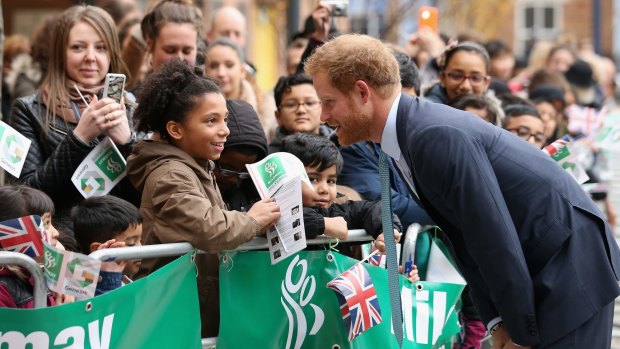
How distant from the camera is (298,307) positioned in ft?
17.1

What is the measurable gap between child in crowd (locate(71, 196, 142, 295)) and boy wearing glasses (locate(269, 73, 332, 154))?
170cm

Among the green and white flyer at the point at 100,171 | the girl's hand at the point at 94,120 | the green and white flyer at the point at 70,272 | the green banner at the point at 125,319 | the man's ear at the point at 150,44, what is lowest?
the green banner at the point at 125,319

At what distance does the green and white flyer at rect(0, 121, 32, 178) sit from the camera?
4.91m

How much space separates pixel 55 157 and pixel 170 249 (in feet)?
3.61

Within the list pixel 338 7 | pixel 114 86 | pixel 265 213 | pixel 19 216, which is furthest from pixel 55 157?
pixel 338 7

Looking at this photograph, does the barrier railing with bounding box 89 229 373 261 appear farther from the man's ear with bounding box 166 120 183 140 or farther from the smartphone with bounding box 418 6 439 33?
the smartphone with bounding box 418 6 439 33

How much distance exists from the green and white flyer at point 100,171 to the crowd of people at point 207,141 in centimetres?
8

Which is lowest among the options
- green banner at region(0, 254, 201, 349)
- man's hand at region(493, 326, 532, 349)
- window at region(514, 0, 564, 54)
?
man's hand at region(493, 326, 532, 349)

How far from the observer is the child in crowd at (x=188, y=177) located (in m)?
4.78

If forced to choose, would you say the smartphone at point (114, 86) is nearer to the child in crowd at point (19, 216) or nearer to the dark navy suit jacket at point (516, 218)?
the child in crowd at point (19, 216)

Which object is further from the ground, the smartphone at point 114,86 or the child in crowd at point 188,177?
the smartphone at point 114,86

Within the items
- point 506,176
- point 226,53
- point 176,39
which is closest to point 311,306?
point 506,176

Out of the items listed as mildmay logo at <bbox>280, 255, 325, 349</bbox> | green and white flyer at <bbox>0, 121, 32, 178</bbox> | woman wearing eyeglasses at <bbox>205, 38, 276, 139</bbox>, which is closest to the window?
woman wearing eyeglasses at <bbox>205, 38, 276, 139</bbox>

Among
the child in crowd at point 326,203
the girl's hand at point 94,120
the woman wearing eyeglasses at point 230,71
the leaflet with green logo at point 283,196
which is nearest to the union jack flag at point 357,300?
the child in crowd at point 326,203
